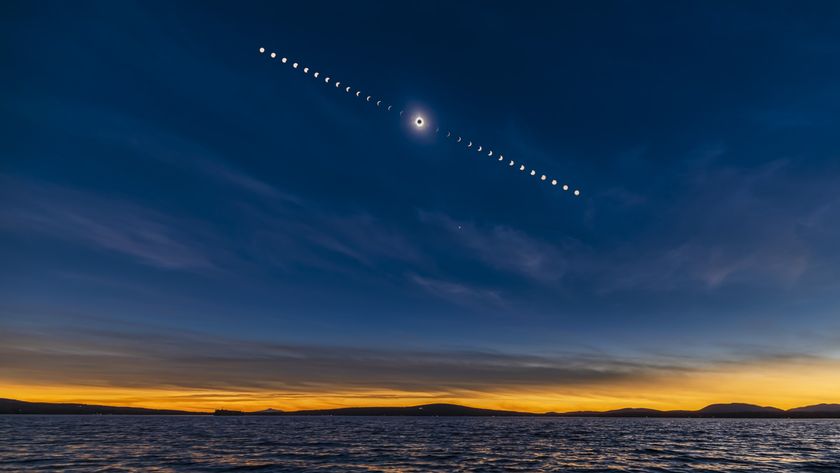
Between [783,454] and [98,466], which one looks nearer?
[98,466]

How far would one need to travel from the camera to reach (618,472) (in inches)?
1987

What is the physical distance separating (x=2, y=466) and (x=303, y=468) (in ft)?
98.1

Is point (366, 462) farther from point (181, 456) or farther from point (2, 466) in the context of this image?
point (2, 466)

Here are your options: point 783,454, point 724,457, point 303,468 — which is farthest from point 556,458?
point 783,454

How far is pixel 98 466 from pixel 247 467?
14.6 meters

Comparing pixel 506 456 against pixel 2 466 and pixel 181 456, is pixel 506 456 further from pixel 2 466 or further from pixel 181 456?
pixel 2 466

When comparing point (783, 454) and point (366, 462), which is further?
point (783, 454)

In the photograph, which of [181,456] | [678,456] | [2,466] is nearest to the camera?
[2,466]

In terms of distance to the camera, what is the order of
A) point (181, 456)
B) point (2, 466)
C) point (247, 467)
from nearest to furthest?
point (2, 466) → point (247, 467) → point (181, 456)

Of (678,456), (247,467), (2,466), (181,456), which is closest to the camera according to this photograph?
(2,466)

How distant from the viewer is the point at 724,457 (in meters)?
65.5

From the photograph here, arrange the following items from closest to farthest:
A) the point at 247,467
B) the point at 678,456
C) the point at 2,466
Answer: the point at 2,466 → the point at 247,467 → the point at 678,456

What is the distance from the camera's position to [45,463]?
2036 inches

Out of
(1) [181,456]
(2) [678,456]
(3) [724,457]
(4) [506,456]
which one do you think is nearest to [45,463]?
(1) [181,456]
